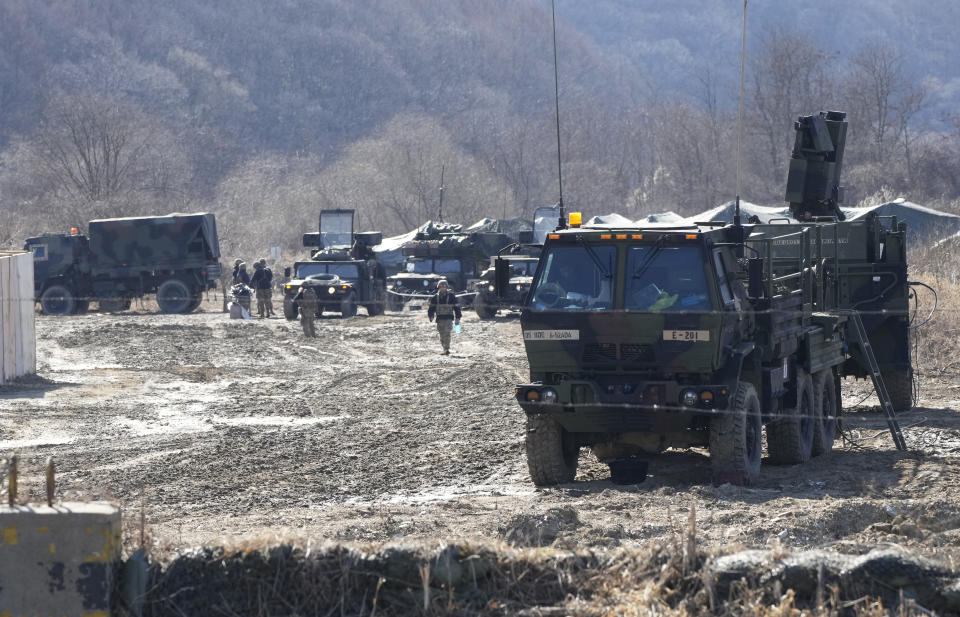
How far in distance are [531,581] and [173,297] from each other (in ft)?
106

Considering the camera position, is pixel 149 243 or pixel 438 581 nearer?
pixel 438 581

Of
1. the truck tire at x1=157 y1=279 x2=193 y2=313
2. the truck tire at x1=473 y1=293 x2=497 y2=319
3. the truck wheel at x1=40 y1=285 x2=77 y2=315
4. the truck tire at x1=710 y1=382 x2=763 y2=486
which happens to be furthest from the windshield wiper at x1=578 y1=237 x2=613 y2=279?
the truck wheel at x1=40 y1=285 x2=77 y2=315

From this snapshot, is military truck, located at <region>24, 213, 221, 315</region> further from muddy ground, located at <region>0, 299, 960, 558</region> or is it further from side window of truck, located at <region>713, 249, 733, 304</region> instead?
side window of truck, located at <region>713, 249, 733, 304</region>

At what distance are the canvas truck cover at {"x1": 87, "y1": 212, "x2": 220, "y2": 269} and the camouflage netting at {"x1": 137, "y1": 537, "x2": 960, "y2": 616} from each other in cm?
3226

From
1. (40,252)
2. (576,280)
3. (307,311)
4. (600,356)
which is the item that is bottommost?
(307,311)

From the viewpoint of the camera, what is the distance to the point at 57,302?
37.3 meters

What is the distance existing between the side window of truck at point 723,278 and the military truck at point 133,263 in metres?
28.7

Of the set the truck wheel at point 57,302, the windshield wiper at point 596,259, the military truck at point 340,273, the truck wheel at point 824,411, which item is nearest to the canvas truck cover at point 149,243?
the truck wheel at point 57,302

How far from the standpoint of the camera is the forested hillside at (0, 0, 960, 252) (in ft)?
235

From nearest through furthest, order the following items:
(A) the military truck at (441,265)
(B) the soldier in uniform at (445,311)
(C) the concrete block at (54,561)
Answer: (C) the concrete block at (54,561)
(B) the soldier in uniform at (445,311)
(A) the military truck at (441,265)

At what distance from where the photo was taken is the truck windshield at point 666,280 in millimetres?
10094

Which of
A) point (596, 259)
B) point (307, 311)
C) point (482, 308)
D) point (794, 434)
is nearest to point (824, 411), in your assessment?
point (794, 434)

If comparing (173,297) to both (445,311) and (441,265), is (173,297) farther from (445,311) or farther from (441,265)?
(445,311)

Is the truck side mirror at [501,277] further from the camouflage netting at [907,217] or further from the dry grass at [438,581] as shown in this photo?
the camouflage netting at [907,217]
